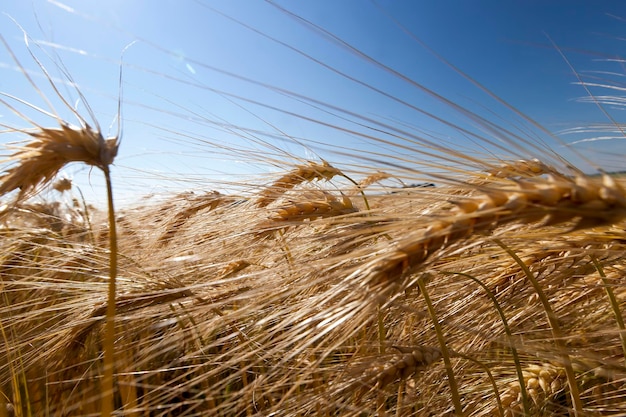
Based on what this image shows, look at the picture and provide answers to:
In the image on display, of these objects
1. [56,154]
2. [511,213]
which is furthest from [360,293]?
[56,154]

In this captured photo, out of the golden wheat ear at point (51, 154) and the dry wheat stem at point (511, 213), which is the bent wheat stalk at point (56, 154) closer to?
the golden wheat ear at point (51, 154)

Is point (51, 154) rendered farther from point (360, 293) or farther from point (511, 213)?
point (511, 213)

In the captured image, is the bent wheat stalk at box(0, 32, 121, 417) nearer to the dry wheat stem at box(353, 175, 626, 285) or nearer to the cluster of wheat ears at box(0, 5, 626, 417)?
the cluster of wheat ears at box(0, 5, 626, 417)

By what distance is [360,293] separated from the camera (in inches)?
29.6

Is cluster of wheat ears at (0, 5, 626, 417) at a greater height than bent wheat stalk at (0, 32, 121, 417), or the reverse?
bent wheat stalk at (0, 32, 121, 417)

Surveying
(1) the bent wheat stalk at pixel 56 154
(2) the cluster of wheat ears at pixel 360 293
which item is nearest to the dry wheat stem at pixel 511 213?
(2) the cluster of wheat ears at pixel 360 293

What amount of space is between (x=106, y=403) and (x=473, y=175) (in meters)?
0.90

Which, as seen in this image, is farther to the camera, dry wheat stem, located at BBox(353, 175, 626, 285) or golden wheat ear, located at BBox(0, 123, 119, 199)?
golden wheat ear, located at BBox(0, 123, 119, 199)

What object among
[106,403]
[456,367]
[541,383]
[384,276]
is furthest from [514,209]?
[541,383]

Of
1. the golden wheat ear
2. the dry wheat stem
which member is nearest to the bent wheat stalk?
the golden wheat ear

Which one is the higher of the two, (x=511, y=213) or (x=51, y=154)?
(x=51, y=154)

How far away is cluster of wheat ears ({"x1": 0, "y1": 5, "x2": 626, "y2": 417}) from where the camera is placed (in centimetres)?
75

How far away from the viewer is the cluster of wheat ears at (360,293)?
2.45 ft

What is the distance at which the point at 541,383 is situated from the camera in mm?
1427
